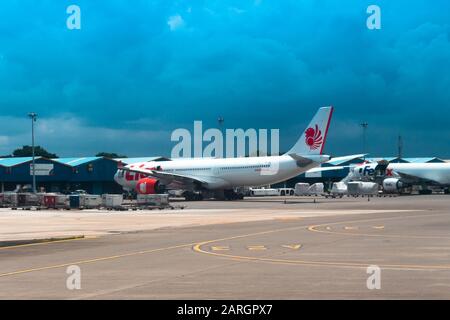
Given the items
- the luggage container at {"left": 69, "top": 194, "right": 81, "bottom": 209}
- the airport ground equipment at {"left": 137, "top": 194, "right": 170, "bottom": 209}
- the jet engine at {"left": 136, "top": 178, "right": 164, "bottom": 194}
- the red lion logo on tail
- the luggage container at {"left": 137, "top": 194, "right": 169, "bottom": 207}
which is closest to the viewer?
the airport ground equipment at {"left": 137, "top": 194, "right": 170, "bottom": 209}

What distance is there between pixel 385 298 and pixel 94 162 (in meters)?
115

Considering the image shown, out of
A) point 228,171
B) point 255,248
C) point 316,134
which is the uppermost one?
point 316,134

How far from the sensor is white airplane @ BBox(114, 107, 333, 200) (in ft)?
258

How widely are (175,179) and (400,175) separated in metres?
48.5

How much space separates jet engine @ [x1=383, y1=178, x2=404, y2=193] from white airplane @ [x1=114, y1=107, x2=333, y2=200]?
96.3 ft

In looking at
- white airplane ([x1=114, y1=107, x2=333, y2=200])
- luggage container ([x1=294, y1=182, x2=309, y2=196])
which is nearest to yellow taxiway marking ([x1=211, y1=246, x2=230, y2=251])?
white airplane ([x1=114, y1=107, x2=333, y2=200])

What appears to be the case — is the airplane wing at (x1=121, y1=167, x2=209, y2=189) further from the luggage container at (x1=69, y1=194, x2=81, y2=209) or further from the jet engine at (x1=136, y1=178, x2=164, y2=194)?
the luggage container at (x1=69, y1=194, x2=81, y2=209)

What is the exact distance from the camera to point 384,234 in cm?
2909

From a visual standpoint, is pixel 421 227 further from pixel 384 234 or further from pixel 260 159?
pixel 260 159

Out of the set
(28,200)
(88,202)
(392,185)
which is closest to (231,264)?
(88,202)

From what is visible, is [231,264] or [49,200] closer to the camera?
[231,264]

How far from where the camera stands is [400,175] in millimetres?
119062

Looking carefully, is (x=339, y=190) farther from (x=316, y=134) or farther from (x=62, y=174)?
(x=62, y=174)
